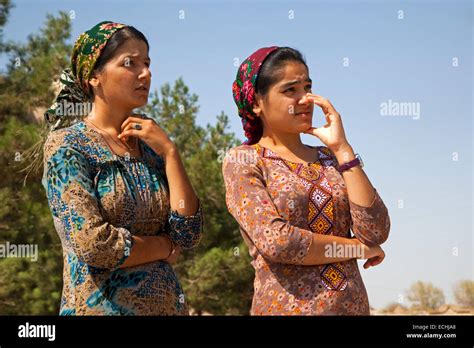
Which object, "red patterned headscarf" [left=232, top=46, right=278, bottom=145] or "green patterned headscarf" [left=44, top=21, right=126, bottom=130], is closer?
"green patterned headscarf" [left=44, top=21, right=126, bottom=130]

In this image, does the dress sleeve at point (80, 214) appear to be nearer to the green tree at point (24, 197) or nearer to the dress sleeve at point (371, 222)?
the dress sleeve at point (371, 222)

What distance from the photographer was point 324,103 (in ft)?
10.6

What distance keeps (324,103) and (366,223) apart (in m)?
0.56

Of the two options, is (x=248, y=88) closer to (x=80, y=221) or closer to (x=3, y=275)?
(x=80, y=221)

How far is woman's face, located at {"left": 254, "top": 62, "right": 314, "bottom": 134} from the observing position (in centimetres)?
322

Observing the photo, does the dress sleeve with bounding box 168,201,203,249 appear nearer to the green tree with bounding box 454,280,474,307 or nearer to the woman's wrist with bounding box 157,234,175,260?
the woman's wrist with bounding box 157,234,175,260

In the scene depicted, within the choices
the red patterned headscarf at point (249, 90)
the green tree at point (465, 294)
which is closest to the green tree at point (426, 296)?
the green tree at point (465, 294)

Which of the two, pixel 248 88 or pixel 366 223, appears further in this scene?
pixel 248 88

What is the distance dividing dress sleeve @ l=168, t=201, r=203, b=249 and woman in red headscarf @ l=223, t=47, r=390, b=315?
183mm

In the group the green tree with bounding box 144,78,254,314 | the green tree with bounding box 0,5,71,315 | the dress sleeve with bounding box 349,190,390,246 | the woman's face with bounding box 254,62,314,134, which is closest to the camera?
the dress sleeve with bounding box 349,190,390,246

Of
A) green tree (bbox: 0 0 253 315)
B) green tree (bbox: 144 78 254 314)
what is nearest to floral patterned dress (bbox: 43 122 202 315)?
green tree (bbox: 0 0 253 315)
